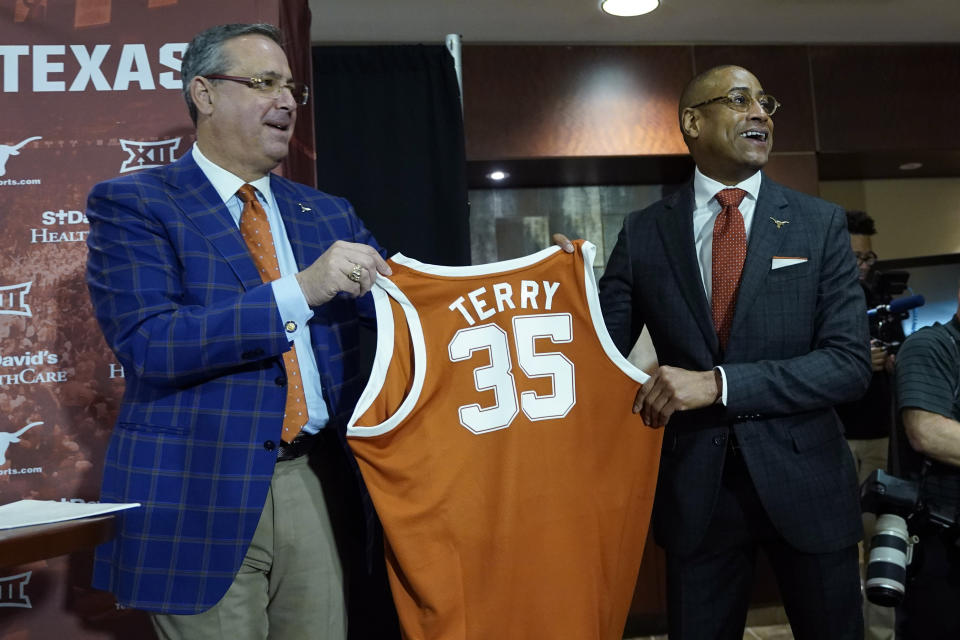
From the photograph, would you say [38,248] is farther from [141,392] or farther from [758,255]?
[758,255]

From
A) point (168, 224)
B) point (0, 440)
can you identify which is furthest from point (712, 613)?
point (0, 440)

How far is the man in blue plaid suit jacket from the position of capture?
1.41 metres

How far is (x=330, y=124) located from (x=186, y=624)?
101 inches

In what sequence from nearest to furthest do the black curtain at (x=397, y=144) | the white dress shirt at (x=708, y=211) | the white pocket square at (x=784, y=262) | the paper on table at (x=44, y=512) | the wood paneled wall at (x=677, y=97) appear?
the paper on table at (x=44, y=512), the white pocket square at (x=784, y=262), the white dress shirt at (x=708, y=211), the black curtain at (x=397, y=144), the wood paneled wall at (x=677, y=97)

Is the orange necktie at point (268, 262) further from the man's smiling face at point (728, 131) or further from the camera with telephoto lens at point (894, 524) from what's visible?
the camera with telephoto lens at point (894, 524)

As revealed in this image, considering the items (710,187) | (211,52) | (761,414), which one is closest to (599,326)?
(761,414)

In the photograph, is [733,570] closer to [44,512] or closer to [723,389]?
[723,389]

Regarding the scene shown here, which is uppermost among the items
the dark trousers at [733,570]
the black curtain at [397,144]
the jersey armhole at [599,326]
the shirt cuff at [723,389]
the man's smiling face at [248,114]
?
the black curtain at [397,144]

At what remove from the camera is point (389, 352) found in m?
1.60

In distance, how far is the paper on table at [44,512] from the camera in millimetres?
1110

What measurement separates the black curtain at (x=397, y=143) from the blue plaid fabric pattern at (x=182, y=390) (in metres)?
1.90

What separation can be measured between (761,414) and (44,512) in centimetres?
138

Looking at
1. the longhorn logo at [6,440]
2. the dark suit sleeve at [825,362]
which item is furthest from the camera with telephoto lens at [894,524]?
the longhorn logo at [6,440]

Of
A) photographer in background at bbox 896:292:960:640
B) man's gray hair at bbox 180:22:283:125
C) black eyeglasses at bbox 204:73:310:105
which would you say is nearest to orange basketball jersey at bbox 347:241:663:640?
black eyeglasses at bbox 204:73:310:105
